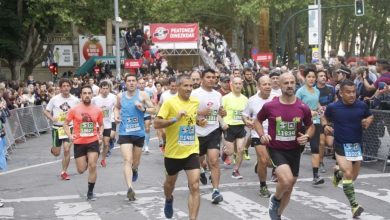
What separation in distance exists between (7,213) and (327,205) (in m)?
4.33

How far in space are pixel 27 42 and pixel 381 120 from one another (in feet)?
95.1

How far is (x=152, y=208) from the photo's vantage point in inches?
372

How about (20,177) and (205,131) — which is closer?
(205,131)

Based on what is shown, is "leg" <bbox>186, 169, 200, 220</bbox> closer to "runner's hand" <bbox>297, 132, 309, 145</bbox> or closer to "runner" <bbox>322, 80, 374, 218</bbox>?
"runner's hand" <bbox>297, 132, 309, 145</bbox>

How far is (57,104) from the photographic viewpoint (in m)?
12.9

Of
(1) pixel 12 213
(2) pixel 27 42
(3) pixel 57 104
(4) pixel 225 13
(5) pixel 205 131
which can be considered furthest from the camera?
(4) pixel 225 13

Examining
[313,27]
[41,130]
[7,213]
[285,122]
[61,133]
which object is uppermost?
[313,27]

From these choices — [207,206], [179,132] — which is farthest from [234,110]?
[179,132]

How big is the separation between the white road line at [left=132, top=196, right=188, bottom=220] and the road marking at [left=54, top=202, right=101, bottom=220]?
0.62 metres

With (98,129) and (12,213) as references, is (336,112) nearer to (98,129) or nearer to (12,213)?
(98,129)

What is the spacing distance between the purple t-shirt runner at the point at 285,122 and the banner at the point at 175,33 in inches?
1210

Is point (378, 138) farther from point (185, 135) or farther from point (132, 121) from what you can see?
point (185, 135)

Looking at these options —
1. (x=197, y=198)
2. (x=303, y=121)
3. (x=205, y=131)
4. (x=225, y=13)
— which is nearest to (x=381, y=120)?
(x=205, y=131)

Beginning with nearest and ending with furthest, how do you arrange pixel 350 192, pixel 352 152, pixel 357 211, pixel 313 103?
pixel 357 211
pixel 350 192
pixel 352 152
pixel 313 103
